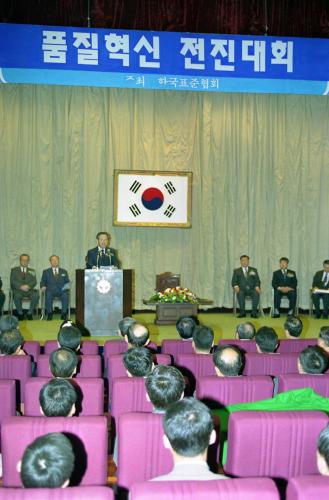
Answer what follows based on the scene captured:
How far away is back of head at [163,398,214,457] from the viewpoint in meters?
1.69

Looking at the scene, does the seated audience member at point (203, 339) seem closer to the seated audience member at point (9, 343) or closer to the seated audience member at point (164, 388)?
the seated audience member at point (9, 343)

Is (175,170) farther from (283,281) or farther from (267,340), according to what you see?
(267,340)

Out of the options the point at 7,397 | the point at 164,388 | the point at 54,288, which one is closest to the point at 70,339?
the point at 7,397

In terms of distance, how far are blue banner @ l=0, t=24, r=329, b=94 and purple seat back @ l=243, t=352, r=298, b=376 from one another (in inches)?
177

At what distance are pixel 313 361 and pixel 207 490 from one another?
6.04ft

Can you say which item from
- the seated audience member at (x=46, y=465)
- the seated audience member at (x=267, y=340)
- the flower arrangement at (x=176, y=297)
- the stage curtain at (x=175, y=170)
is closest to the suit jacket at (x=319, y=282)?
the stage curtain at (x=175, y=170)

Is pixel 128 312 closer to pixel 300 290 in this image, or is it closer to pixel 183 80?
pixel 183 80

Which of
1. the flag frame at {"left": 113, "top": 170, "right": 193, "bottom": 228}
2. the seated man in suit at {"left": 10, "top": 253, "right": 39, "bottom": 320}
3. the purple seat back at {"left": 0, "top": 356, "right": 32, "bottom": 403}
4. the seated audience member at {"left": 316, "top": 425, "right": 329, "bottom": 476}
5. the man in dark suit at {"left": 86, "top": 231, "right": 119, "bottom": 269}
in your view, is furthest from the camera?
the flag frame at {"left": 113, "top": 170, "right": 193, "bottom": 228}

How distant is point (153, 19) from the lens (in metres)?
7.43

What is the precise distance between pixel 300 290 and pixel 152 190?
3.30 meters

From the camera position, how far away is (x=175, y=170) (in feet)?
33.0

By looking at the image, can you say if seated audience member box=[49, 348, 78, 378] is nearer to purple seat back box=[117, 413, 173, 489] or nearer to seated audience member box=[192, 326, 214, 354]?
purple seat back box=[117, 413, 173, 489]

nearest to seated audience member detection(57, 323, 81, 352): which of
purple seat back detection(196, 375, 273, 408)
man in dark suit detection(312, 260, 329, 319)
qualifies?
purple seat back detection(196, 375, 273, 408)

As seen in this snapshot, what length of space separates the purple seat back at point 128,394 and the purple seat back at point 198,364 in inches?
35.1
